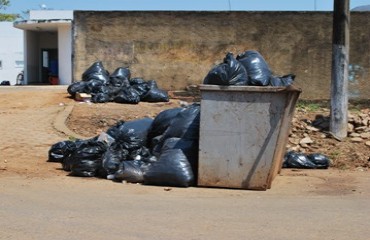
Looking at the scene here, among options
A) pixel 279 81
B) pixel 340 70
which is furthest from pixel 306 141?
pixel 279 81

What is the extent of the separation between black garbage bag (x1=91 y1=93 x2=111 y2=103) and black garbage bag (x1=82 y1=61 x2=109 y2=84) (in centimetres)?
106

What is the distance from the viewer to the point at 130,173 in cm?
821

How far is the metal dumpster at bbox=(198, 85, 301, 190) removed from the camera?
757 centimetres

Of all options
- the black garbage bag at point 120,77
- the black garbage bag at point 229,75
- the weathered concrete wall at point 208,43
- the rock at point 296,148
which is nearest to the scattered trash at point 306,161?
the rock at point 296,148

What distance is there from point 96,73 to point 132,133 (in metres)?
8.25

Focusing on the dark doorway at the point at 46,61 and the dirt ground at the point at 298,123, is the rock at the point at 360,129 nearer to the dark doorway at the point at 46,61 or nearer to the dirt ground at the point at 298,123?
the dirt ground at the point at 298,123

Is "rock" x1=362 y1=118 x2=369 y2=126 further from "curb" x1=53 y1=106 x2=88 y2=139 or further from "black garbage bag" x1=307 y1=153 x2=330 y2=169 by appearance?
"curb" x1=53 y1=106 x2=88 y2=139

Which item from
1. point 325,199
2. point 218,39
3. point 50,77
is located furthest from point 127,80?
point 50,77

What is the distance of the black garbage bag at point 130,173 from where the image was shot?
26.8 ft

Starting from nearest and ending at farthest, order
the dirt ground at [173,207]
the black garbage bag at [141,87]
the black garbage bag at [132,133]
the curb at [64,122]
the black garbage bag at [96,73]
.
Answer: the dirt ground at [173,207], the black garbage bag at [132,133], the curb at [64,122], the black garbage bag at [141,87], the black garbage bag at [96,73]

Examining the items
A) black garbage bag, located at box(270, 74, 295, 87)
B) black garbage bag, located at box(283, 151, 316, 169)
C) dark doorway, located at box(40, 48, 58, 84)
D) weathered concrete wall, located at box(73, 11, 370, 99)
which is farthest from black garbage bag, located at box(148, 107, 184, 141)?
dark doorway, located at box(40, 48, 58, 84)

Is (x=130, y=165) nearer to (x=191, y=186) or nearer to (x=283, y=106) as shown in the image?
(x=191, y=186)

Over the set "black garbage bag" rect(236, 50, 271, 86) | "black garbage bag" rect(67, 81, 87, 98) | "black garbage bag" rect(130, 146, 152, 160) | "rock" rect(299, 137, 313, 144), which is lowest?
"rock" rect(299, 137, 313, 144)

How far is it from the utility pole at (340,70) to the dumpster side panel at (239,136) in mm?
4588
